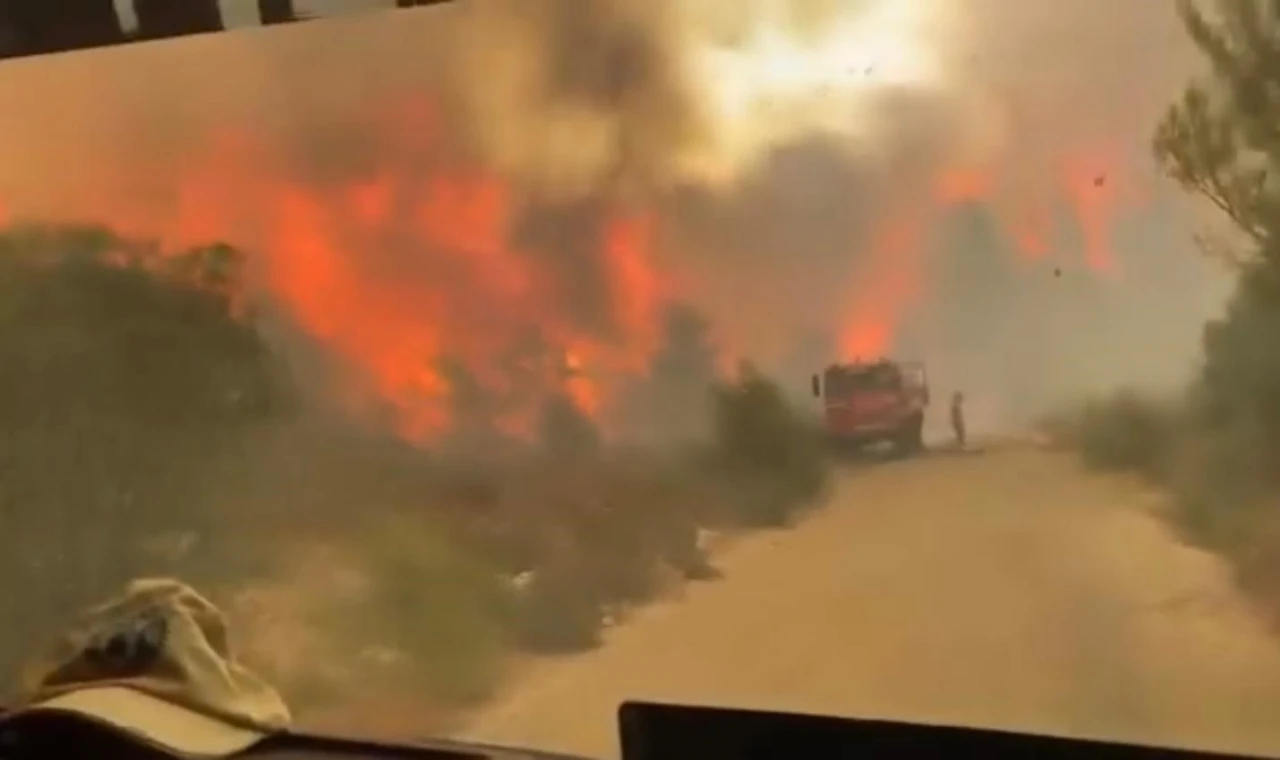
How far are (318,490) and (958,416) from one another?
0.54 meters

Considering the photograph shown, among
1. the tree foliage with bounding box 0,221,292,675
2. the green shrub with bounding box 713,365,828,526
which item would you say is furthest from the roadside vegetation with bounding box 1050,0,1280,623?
the tree foliage with bounding box 0,221,292,675

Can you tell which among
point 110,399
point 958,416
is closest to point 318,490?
point 110,399

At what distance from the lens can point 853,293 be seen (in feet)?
3.59

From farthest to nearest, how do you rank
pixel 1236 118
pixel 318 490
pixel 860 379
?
pixel 318 490 → pixel 860 379 → pixel 1236 118

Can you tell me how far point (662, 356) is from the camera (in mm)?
1163

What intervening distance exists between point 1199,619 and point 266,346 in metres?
0.77

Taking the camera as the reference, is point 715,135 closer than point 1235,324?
No

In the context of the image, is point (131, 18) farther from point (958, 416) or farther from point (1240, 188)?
point (1240, 188)

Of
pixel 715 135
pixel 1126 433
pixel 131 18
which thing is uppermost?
pixel 131 18

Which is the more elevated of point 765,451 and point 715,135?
point 715,135

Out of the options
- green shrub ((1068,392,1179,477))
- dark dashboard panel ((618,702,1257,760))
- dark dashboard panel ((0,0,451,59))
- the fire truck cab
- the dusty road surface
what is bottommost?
dark dashboard panel ((618,702,1257,760))

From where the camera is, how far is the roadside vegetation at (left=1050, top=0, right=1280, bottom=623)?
3.19 ft

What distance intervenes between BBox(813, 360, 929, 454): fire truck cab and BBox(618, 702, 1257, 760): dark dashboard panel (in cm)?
20

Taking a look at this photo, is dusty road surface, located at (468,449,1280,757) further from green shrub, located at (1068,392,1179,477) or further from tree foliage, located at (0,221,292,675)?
tree foliage, located at (0,221,292,675)
